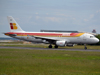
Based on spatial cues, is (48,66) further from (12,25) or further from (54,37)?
(12,25)

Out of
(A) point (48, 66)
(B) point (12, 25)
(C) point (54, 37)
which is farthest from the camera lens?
(B) point (12, 25)

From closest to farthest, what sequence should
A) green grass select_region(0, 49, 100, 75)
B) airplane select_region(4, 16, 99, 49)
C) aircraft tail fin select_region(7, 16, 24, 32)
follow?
green grass select_region(0, 49, 100, 75), airplane select_region(4, 16, 99, 49), aircraft tail fin select_region(7, 16, 24, 32)

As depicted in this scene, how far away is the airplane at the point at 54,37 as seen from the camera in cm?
4403

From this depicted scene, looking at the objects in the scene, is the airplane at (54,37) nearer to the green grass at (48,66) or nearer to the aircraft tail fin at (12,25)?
the aircraft tail fin at (12,25)

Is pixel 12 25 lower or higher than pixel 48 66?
higher

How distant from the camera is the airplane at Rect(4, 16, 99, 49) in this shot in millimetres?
44031

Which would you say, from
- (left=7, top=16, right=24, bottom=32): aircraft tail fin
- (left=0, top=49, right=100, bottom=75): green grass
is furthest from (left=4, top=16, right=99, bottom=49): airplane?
(left=0, top=49, right=100, bottom=75): green grass

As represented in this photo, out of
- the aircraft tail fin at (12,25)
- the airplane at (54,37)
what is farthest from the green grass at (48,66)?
the aircraft tail fin at (12,25)

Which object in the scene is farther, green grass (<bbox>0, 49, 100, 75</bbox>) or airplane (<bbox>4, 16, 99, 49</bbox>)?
airplane (<bbox>4, 16, 99, 49</bbox>)

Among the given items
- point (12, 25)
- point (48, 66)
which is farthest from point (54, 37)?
point (48, 66)

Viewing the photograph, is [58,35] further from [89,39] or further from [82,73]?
[82,73]

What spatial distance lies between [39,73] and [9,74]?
1870mm

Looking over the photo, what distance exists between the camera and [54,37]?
46.5 metres

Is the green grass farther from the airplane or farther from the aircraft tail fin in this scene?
the aircraft tail fin
